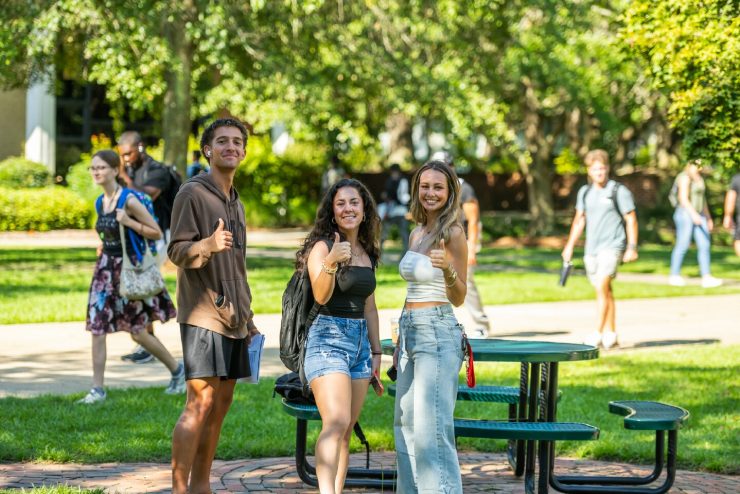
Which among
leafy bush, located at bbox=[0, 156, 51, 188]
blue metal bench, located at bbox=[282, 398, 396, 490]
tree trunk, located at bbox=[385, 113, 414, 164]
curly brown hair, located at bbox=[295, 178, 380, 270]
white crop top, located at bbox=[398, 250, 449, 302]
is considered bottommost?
blue metal bench, located at bbox=[282, 398, 396, 490]

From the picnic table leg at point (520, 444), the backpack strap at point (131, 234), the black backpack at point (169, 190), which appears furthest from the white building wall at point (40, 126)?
the picnic table leg at point (520, 444)

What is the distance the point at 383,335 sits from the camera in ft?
40.8

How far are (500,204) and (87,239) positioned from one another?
16150mm

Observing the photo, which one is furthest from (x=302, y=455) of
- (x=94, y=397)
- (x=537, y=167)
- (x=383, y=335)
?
(x=537, y=167)

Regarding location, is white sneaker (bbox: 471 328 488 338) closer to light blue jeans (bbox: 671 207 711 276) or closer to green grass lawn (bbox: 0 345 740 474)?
green grass lawn (bbox: 0 345 740 474)

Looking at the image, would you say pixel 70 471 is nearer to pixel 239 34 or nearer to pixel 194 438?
pixel 194 438

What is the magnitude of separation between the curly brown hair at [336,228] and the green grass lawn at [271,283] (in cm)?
737

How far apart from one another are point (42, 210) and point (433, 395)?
23.1m

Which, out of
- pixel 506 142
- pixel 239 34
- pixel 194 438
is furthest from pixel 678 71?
pixel 506 142

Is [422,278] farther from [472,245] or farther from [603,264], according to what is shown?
[603,264]

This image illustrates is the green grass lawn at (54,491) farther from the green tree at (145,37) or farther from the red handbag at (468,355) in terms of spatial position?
the green tree at (145,37)

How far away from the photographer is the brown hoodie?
5.62m

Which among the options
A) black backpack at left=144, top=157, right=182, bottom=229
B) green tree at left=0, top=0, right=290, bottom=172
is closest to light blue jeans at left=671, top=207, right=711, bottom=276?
green tree at left=0, top=0, right=290, bottom=172

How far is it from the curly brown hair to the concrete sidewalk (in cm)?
377
